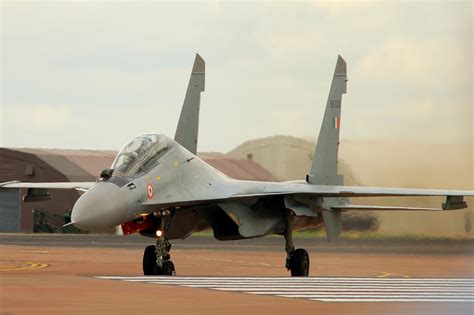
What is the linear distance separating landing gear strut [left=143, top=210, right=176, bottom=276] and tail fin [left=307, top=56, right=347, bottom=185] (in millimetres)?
6555

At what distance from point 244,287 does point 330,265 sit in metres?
14.5

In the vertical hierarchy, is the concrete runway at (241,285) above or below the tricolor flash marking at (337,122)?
below

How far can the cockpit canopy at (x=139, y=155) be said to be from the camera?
2666 cm

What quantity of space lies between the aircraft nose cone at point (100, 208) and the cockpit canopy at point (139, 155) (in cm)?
70

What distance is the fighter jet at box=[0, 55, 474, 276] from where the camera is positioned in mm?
26312

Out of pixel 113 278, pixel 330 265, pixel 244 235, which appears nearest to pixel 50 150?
pixel 330 265

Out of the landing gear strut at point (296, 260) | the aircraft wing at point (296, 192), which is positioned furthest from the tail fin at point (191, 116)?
the landing gear strut at point (296, 260)

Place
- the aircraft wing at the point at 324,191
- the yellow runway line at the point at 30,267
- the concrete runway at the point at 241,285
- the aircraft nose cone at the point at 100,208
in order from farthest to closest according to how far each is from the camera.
Result: the yellow runway line at the point at 30,267 → the aircraft wing at the point at 324,191 → the aircraft nose cone at the point at 100,208 → the concrete runway at the point at 241,285

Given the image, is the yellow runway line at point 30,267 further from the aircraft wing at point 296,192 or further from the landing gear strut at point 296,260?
the landing gear strut at point 296,260

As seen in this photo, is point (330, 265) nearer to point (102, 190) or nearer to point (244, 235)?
point (244, 235)

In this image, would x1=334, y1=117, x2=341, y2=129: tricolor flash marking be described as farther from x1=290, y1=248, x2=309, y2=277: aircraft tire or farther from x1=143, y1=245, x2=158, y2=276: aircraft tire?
x1=143, y1=245, x2=158, y2=276: aircraft tire

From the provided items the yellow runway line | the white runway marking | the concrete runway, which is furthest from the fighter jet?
the white runway marking

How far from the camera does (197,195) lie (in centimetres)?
2812

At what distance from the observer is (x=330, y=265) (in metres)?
35.8
